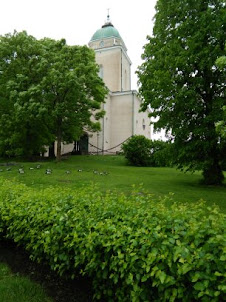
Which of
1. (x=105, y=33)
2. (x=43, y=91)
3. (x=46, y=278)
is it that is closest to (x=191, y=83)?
(x=46, y=278)

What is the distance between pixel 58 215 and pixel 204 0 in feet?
39.9

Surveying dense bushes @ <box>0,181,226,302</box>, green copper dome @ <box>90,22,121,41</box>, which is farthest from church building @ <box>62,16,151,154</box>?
dense bushes @ <box>0,181,226,302</box>

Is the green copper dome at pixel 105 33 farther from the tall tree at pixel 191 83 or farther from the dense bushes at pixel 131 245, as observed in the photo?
the dense bushes at pixel 131 245

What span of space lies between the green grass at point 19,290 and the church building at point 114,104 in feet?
82.9

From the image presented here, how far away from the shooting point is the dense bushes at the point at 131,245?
2252mm

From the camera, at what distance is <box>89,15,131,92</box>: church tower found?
118ft

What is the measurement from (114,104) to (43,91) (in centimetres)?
1644

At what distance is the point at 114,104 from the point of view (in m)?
34.1

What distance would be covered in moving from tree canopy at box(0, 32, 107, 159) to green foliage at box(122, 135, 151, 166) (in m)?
3.50

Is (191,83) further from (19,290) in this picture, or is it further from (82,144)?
(82,144)

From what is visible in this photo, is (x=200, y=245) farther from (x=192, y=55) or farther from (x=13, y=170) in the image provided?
(x=13, y=170)

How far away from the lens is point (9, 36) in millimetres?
21406

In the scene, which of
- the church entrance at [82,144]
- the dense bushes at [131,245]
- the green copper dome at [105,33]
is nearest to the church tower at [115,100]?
the green copper dome at [105,33]

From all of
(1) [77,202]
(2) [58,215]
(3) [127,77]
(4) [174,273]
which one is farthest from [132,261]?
(3) [127,77]
